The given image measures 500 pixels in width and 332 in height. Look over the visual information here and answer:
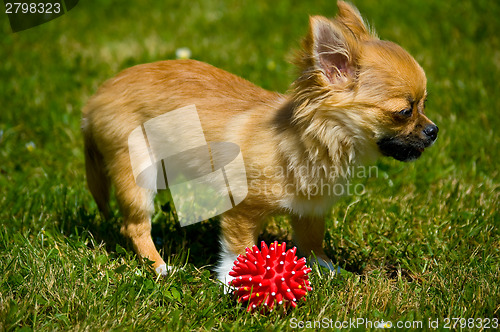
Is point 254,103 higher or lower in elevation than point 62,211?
higher

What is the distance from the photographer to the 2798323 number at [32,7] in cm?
453

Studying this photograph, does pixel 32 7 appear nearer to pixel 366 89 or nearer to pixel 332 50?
pixel 332 50

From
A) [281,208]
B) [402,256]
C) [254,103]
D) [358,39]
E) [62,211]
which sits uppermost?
[358,39]

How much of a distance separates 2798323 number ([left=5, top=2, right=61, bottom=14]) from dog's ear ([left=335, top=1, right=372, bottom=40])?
2872 millimetres

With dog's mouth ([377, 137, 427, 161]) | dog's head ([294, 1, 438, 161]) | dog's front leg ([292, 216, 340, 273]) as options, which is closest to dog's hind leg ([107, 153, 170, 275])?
dog's front leg ([292, 216, 340, 273])

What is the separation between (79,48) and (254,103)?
3224 mm

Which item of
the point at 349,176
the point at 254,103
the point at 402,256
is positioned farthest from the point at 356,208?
the point at 254,103

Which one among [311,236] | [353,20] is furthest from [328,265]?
[353,20]

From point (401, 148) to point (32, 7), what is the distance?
3632 mm

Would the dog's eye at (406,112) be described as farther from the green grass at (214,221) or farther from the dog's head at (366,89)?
the green grass at (214,221)

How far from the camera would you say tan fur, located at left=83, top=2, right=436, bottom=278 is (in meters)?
2.39

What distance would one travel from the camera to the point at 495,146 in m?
3.84

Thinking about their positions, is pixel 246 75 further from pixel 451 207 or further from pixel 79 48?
pixel 451 207

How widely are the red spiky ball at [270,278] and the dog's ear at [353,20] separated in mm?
1203
